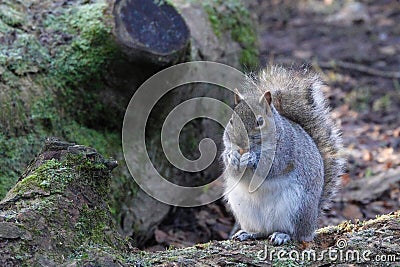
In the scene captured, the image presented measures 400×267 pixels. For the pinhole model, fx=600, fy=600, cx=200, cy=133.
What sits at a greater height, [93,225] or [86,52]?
[86,52]

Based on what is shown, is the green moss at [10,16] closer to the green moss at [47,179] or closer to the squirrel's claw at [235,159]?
the green moss at [47,179]

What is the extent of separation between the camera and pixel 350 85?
6.59 m

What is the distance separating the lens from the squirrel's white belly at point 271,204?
8.48 ft

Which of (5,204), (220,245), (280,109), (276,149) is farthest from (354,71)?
(5,204)

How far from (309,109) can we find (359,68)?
4.04 m

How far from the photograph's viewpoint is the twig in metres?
6.76

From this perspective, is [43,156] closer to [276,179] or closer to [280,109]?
[276,179]

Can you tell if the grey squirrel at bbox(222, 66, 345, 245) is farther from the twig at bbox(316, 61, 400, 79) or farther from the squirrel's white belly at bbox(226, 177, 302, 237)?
the twig at bbox(316, 61, 400, 79)

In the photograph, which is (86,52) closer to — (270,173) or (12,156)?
(12,156)

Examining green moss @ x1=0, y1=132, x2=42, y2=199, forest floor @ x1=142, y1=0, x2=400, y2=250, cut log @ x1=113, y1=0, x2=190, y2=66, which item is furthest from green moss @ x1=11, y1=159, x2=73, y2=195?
forest floor @ x1=142, y1=0, x2=400, y2=250

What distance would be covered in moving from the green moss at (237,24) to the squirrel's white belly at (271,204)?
205 cm

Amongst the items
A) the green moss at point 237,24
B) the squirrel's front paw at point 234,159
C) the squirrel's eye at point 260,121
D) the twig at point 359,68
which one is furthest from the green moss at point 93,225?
the twig at point 359,68

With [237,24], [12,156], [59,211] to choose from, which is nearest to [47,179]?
[59,211]

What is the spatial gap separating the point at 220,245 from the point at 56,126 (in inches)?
62.6
